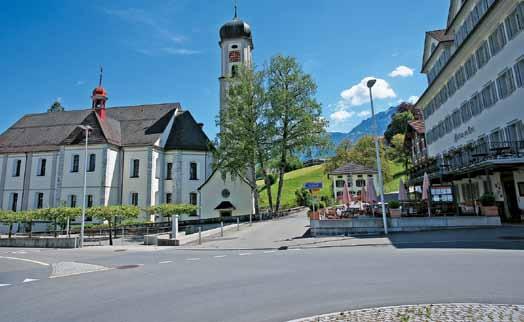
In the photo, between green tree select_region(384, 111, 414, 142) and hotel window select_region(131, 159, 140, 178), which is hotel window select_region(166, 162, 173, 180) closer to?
hotel window select_region(131, 159, 140, 178)

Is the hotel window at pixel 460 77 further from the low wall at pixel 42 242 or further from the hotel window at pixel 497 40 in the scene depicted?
the low wall at pixel 42 242

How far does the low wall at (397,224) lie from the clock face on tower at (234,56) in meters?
32.4

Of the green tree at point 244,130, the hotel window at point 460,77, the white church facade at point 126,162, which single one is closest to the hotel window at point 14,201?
the white church facade at point 126,162

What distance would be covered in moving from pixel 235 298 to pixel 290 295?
3.76 ft

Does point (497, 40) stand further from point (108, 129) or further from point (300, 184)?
point (300, 184)

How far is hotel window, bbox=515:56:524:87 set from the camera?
53.5 feet

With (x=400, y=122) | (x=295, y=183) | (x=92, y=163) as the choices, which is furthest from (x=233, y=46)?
(x=400, y=122)

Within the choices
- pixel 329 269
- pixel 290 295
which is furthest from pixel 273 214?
pixel 290 295

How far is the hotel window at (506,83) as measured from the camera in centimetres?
1739

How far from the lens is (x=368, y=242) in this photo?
45.3 feet

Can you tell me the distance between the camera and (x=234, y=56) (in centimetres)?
4416

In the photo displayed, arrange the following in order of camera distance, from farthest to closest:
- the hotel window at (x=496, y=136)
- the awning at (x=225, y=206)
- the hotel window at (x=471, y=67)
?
the awning at (x=225, y=206) → the hotel window at (x=471, y=67) → the hotel window at (x=496, y=136)

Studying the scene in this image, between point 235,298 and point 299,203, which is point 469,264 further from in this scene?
point 299,203

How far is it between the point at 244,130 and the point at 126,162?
713 inches
